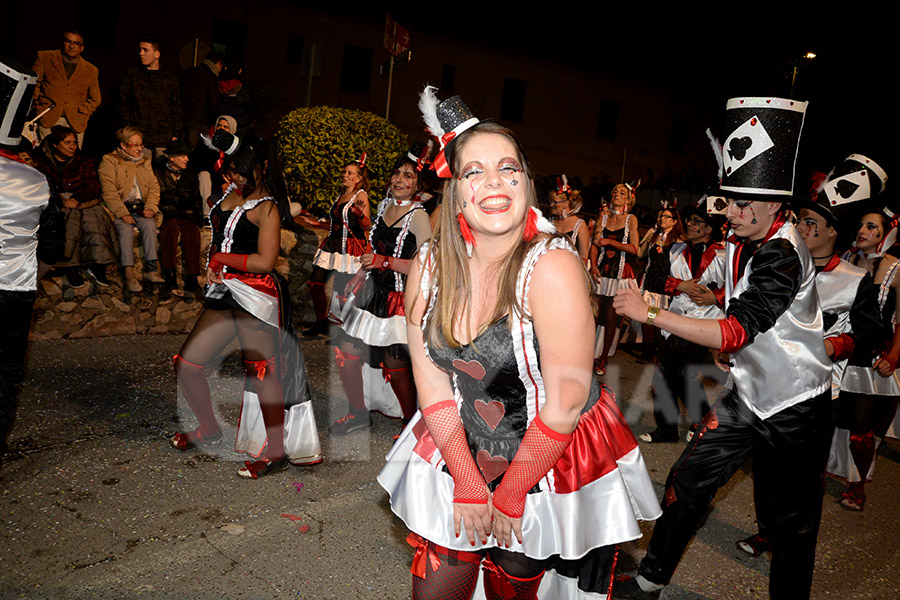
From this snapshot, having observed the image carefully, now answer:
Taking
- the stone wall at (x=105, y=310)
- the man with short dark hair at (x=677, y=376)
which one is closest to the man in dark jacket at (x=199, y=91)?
the stone wall at (x=105, y=310)

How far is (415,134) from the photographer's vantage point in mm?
27344

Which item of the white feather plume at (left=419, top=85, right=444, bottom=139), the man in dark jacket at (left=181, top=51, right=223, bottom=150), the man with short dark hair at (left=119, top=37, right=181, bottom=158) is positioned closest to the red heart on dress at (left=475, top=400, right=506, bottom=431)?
the white feather plume at (left=419, top=85, right=444, bottom=139)

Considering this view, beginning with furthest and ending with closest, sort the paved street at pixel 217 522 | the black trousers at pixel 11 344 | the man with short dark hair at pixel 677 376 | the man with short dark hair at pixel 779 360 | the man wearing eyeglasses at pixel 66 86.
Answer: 1. the man wearing eyeglasses at pixel 66 86
2. the man with short dark hair at pixel 677 376
3. the black trousers at pixel 11 344
4. the paved street at pixel 217 522
5. the man with short dark hair at pixel 779 360

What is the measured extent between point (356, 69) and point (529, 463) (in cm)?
2526

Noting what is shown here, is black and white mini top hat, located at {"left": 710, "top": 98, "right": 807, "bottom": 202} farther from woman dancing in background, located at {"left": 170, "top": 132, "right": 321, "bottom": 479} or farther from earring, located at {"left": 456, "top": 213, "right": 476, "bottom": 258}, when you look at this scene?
woman dancing in background, located at {"left": 170, "top": 132, "right": 321, "bottom": 479}

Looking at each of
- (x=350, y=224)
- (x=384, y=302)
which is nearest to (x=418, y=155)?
(x=384, y=302)

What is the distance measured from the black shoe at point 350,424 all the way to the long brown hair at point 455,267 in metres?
3.10

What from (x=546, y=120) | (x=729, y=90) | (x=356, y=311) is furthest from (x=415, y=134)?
(x=356, y=311)

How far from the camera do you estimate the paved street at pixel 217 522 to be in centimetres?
327

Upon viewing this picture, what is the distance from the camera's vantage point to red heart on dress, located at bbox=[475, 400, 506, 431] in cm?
235

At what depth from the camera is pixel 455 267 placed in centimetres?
238

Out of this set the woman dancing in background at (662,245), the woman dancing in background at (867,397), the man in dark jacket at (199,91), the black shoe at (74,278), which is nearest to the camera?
the woman dancing in background at (867,397)

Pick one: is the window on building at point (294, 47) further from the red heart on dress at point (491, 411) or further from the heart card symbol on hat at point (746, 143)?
the red heart on dress at point (491, 411)

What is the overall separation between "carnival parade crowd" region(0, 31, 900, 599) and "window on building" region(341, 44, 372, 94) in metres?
19.9
